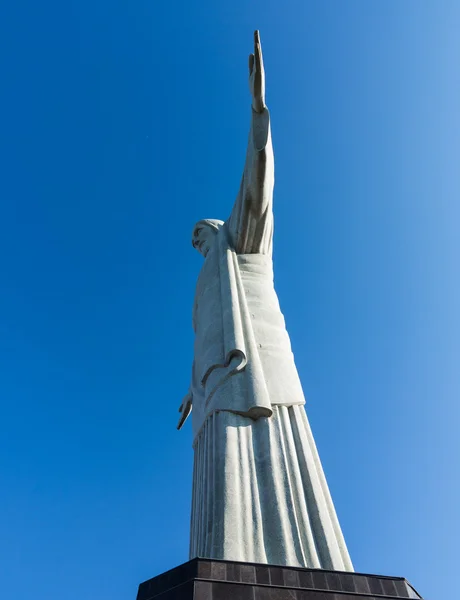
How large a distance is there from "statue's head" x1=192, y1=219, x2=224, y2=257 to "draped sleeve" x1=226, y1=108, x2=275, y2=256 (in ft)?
2.78

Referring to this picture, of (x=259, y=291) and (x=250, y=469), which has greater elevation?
(x=259, y=291)

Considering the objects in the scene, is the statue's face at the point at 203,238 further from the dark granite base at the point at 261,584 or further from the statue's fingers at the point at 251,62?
the dark granite base at the point at 261,584

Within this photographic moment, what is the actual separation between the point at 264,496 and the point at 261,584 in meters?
1.20

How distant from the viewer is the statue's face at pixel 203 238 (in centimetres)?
891

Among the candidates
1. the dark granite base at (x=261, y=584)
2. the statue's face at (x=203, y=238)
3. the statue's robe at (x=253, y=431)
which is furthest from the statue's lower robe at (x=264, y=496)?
the statue's face at (x=203, y=238)

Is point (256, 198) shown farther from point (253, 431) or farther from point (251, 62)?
point (253, 431)

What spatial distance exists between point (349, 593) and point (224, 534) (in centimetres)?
106

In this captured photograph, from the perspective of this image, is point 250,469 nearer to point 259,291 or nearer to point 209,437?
point 209,437

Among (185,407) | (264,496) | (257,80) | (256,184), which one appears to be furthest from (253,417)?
(257,80)

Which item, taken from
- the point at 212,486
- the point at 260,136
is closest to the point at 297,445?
the point at 212,486

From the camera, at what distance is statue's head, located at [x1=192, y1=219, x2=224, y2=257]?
894 cm

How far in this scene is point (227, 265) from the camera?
7.13 metres

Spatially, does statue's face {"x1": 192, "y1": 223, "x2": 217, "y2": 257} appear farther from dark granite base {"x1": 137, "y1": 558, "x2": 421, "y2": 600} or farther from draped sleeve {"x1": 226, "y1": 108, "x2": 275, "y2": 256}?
dark granite base {"x1": 137, "y1": 558, "x2": 421, "y2": 600}

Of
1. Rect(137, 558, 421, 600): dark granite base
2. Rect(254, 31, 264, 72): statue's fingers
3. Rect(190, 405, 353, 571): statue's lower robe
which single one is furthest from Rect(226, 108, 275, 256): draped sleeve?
Rect(137, 558, 421, 600): dark granite base
